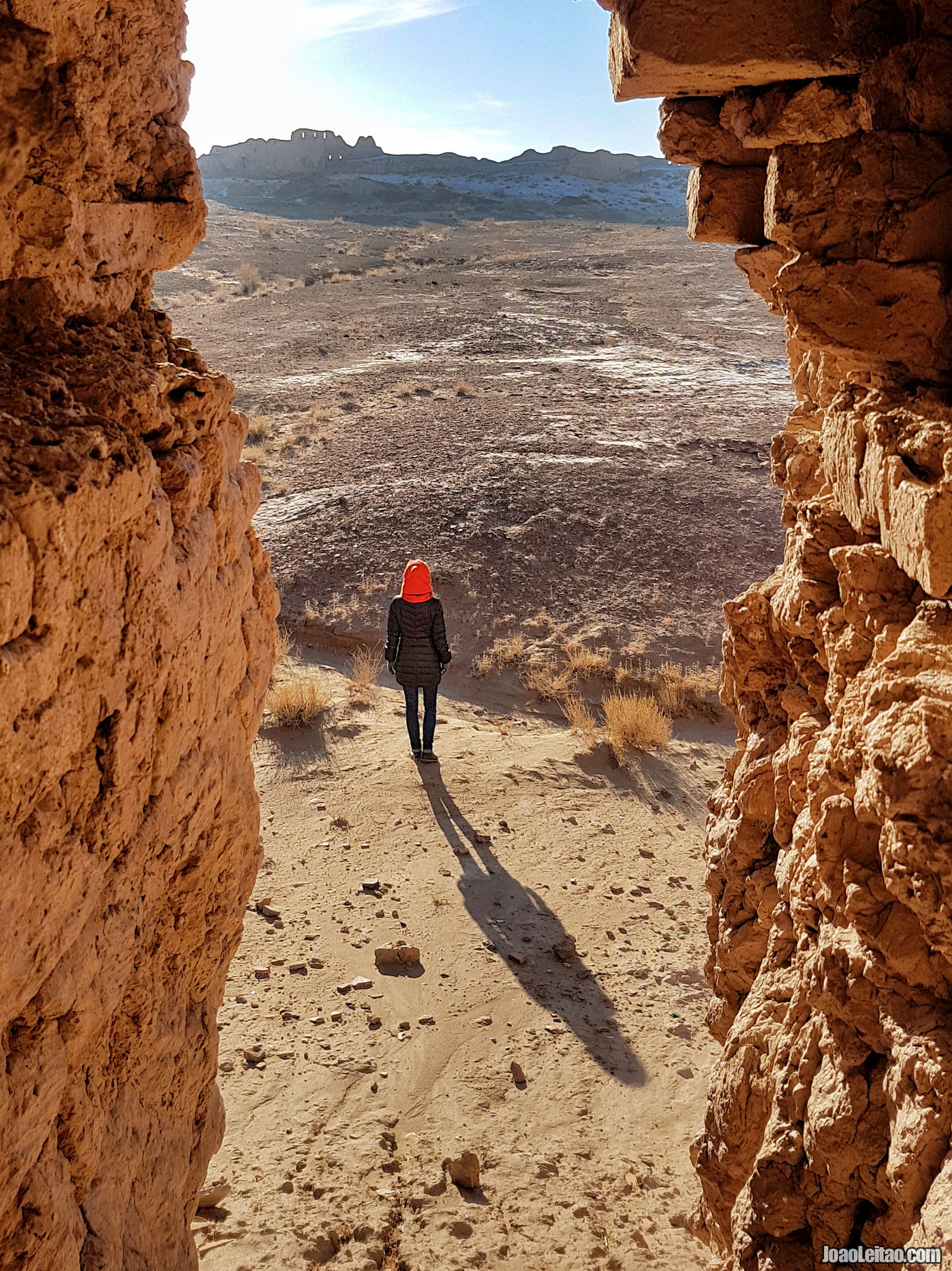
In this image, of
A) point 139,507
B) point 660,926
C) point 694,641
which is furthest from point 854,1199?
point 694,641

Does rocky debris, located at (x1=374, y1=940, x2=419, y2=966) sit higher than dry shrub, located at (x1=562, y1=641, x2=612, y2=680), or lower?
lower

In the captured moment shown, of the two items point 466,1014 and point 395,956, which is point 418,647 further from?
point 466,1014

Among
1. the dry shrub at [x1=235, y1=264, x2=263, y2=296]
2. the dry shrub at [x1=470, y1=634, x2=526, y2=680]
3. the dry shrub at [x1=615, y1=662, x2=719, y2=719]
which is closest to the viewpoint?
the dry shrub at [x1=615, y1=662, x2=719, y2=719]

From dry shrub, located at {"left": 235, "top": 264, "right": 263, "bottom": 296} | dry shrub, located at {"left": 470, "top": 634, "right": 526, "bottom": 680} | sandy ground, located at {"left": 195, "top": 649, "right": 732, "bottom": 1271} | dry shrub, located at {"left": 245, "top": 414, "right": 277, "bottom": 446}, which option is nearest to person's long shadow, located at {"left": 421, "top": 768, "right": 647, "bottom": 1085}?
sandy ground, located at {"left": 195, "top": 649, "right": 732, "bottom": 1271}

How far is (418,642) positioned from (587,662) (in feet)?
8.05

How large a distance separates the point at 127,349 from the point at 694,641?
8.23 m

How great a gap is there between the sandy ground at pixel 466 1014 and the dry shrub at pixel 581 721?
215mm

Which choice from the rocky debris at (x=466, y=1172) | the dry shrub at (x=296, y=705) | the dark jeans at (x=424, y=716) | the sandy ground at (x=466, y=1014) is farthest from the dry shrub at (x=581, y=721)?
the rocky debris at (x=466, y=1172)

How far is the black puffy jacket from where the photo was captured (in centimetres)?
772

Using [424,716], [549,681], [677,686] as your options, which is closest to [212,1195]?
[424,716]

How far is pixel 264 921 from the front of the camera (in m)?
5.77

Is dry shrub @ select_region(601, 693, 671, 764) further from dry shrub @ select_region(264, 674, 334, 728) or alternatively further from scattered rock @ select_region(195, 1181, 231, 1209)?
scattered rock @ select_region(195, 1181, 231, 1209)

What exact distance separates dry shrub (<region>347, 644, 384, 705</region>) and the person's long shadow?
2020 millimetres

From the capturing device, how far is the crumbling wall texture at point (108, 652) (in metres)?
1.96
